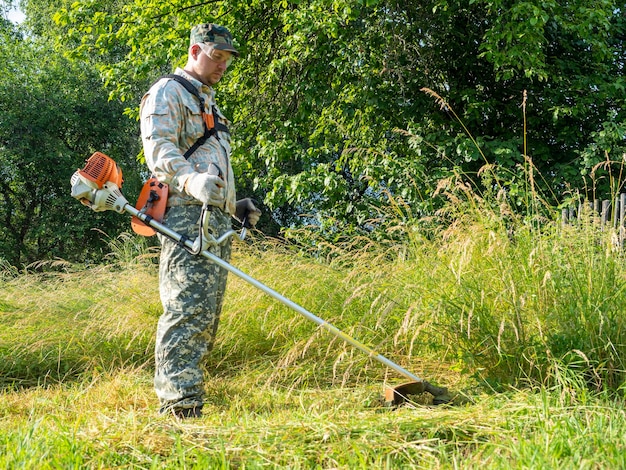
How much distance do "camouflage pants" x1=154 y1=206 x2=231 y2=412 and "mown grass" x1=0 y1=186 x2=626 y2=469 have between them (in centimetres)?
20

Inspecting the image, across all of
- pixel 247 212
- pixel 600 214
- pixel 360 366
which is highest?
pixel 247 212

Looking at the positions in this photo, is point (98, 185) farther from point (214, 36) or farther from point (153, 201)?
point (214, 36)

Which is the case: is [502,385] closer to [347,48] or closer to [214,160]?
[214,160]

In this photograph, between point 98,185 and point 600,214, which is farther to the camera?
point 600,214

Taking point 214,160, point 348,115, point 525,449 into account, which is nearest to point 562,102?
point 348,115

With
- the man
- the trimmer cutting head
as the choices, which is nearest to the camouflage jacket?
the man

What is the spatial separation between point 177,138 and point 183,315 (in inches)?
34.1

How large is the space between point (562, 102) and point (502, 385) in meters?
7.50

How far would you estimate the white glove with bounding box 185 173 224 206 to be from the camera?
3082mm

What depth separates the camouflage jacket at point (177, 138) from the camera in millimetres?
3242

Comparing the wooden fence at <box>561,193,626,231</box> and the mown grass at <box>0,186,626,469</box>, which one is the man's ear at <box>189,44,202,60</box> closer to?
the mown grass at <box>0,186,626,469</box>

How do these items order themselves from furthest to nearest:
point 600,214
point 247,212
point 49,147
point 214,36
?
point 49,147 → point 600,214 → point 247,212 → point 214,36

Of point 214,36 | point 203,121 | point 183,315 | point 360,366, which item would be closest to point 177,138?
point 203,121

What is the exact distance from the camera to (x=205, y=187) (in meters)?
3.08
